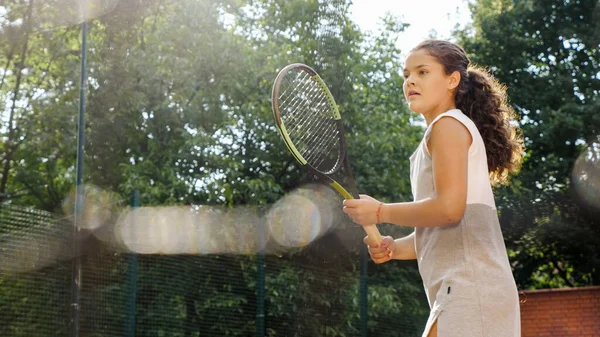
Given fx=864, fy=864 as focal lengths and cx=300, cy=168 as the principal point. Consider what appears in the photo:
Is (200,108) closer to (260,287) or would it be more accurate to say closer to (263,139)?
(263,139)

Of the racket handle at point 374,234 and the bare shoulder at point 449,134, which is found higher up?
the bare shoulder at point 449,134

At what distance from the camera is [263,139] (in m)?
13.1

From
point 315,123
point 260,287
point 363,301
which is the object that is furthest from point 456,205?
point 363,301

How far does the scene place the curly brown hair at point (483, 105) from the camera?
2.17 meters

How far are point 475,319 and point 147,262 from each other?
239 inches

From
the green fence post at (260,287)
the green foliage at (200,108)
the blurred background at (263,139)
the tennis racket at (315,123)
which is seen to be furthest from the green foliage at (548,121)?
the tennis racket at (315,123)

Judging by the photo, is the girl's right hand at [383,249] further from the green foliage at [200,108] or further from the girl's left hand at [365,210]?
the green foliage at [200,108]

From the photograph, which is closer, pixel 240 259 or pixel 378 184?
pixel 240 259

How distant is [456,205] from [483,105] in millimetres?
351

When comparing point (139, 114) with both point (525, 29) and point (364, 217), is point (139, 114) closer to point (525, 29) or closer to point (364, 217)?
point (525, 29)

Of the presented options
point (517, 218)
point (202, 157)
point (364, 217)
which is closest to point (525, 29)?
point (517, 218)

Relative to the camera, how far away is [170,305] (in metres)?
8.20

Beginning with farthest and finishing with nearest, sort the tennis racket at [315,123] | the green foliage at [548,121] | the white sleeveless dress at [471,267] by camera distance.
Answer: the green foliage at [548,121] < the tennis racket at [315,123] < the white sleeveless dress at [471,267]

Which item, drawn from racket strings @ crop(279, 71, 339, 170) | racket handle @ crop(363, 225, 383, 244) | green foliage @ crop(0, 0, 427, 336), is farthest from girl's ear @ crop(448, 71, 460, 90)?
green foliage @ crop(0, 0, 427, 336)
